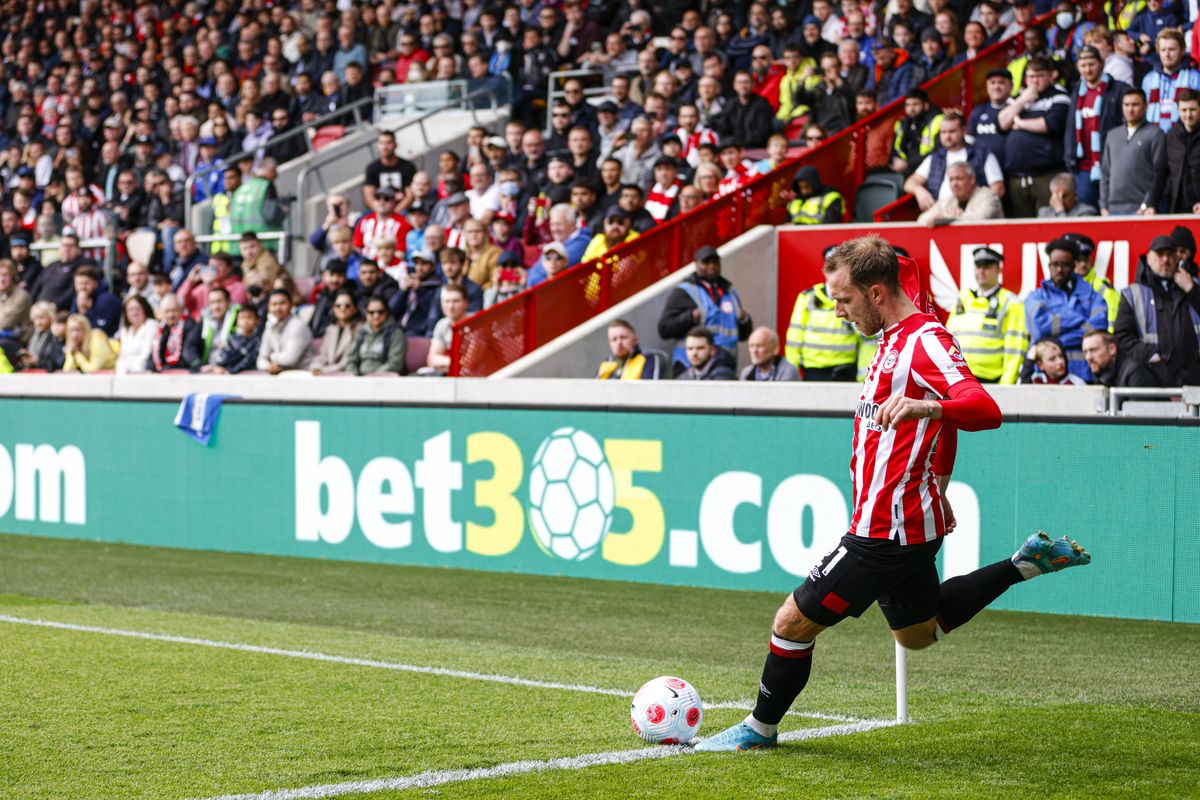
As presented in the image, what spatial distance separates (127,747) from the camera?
6051mm

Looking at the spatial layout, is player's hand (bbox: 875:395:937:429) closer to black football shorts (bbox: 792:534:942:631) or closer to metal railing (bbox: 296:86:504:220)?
black football shorts (bbox: 792:534:942:631)

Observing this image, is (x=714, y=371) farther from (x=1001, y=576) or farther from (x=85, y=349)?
(x=85, y=349)

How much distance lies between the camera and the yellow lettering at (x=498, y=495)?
12.7m

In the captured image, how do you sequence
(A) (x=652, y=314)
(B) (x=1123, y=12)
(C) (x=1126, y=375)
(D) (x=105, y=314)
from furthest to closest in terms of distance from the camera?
(D) (x=105, y=314)
(B) (x=1123, y=12)
(A) (x=652, y=314)
(C) (x=1126, y=375)

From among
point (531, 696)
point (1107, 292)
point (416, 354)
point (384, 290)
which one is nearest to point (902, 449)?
point (531, 696)

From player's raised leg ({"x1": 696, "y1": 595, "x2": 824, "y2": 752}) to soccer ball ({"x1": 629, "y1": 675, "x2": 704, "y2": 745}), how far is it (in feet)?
0.44

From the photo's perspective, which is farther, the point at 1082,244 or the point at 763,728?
the point at 1082,244

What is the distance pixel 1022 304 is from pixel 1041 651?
401 cm

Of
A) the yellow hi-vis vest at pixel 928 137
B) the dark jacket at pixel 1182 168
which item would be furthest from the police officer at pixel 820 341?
the dark jacket at pixel 1182 168

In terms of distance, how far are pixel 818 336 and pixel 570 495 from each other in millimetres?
2451

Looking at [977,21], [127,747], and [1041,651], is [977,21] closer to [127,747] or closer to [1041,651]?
[1041,651]

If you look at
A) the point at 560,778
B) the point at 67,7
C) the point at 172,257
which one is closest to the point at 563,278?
the point at 172,257

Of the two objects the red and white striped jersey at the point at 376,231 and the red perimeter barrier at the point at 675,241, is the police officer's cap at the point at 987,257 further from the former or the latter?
the red and white striped jersey at the point at 376,231

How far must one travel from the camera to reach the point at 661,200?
1609 cm
